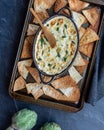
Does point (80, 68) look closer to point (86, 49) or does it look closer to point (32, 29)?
point (86, 49)

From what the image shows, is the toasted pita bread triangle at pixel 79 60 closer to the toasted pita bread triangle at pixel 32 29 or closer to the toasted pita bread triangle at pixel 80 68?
the toasted pita bread triangle at pixel 80 68

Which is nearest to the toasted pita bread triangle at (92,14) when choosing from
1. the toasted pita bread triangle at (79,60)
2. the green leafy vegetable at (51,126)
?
the toasted pita bread triangle at (79,60)

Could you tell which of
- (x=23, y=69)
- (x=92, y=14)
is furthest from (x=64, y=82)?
(x=92, y=14)

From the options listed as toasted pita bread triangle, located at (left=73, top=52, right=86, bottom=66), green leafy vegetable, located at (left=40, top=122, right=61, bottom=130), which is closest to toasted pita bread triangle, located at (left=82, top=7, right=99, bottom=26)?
toasted pita bread triangle, located at (left=73, top=52, right=86, bottom=66)

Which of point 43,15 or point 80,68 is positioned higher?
point 43,15

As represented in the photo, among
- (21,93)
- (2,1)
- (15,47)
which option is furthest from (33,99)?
(2,1)

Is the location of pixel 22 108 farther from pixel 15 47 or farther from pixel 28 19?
pixel 28 19
